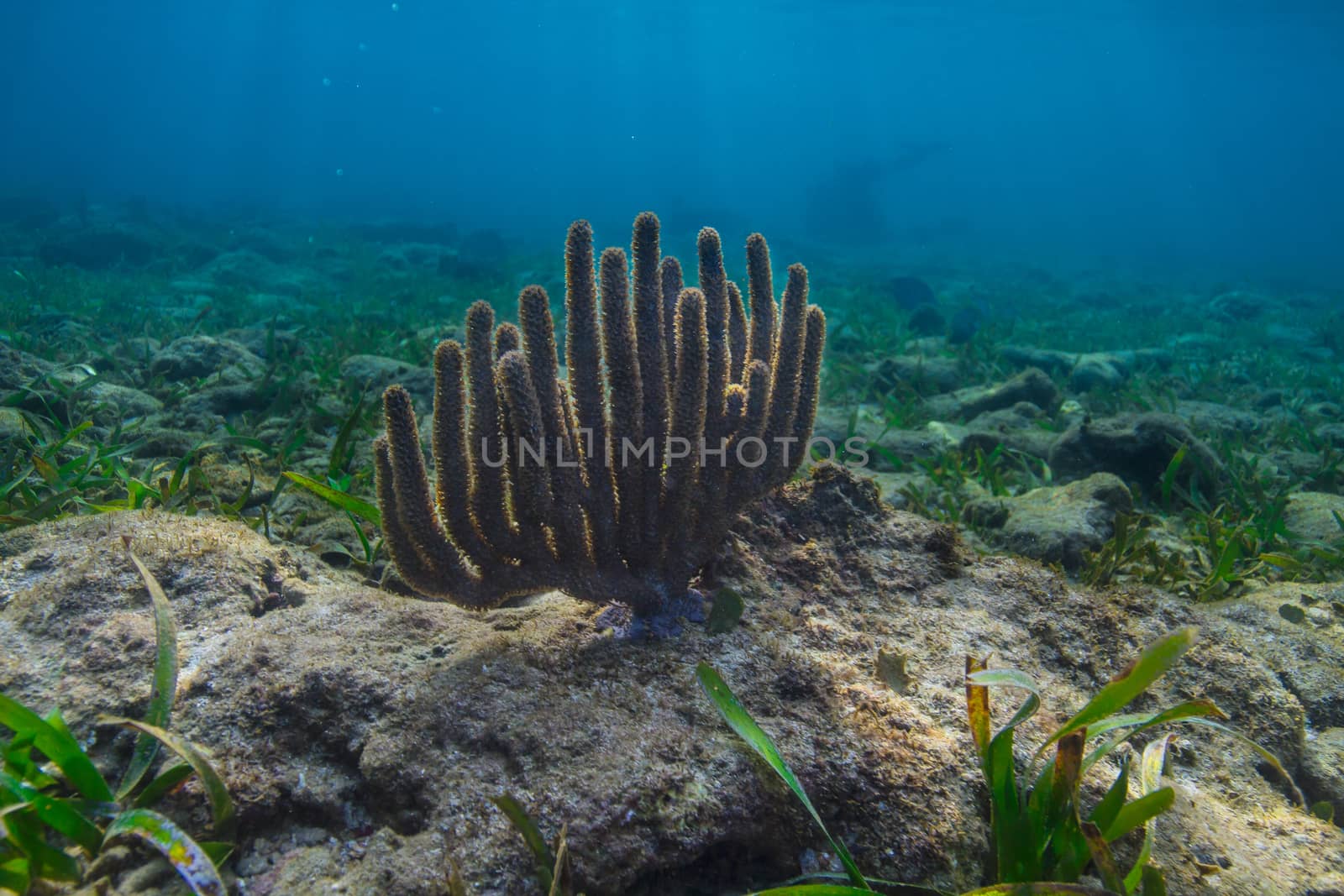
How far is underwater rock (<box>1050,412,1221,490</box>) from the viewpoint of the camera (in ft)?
15.2

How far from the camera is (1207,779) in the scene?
6.37 feet

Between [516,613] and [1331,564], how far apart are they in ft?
13.6

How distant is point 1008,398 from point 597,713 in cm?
633

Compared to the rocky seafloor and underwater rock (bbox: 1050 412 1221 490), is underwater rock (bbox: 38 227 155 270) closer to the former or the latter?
the rocky seafloor

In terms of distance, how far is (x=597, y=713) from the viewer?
1746mm

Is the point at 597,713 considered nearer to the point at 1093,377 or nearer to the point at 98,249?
the point at 1093,377

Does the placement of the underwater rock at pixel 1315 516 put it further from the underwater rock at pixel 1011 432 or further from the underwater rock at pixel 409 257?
the underwater rock at pixel 409 257

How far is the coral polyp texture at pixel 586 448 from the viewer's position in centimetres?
196

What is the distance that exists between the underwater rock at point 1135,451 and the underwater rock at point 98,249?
19.4m

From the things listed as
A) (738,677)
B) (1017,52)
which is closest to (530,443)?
(738,677)

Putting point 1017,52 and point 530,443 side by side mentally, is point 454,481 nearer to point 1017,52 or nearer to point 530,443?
point 530,443

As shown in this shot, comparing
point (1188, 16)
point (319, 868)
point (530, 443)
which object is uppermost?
point (1188, 16)

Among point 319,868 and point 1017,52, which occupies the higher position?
point 1017,52

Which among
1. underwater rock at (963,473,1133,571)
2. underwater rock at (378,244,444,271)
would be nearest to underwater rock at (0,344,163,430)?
underwater rock at (963,473,1133,571)
